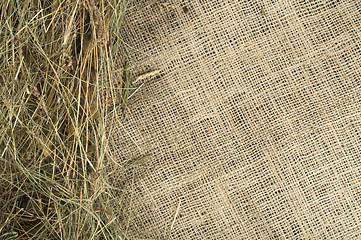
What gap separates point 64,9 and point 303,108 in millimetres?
688

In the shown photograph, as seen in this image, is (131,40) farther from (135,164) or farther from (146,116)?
(135,164)

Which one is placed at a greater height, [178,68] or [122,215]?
[178,68]

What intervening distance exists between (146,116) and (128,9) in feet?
0.97

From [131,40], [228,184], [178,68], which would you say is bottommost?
[228,184]

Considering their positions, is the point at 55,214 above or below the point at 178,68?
below

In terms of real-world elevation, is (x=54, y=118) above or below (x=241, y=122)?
above

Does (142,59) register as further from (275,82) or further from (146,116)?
(275,82)

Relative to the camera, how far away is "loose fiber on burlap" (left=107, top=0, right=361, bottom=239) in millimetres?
922

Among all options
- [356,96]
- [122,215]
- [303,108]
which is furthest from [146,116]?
[356,96]

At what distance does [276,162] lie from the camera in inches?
36.6

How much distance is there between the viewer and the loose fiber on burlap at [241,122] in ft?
3.02

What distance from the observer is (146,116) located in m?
0.95

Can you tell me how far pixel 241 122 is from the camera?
3.06 feet

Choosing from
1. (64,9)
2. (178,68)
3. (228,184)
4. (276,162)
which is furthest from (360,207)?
(64,9)
